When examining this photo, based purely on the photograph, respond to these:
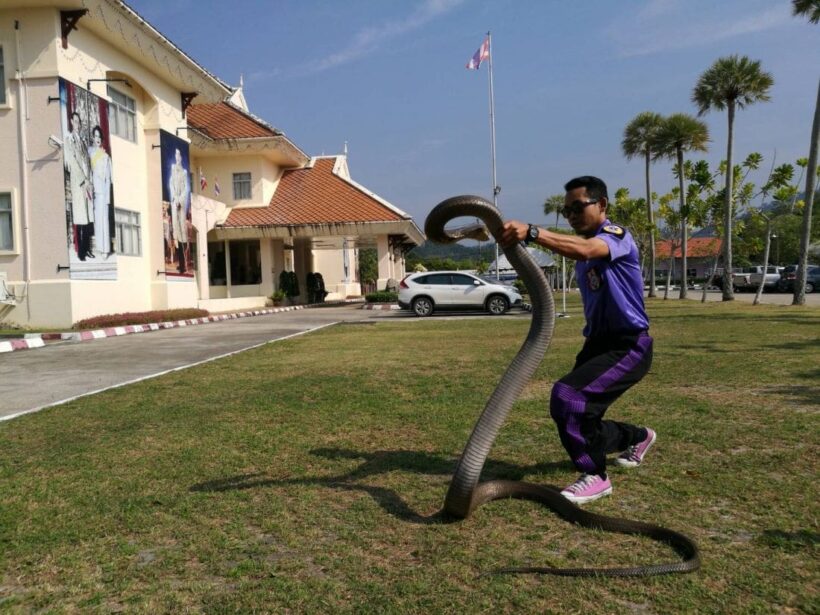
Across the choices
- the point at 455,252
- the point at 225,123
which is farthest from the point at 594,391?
the point at 455,252

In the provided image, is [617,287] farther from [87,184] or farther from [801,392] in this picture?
[87,184]

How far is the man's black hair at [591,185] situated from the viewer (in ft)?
12.0

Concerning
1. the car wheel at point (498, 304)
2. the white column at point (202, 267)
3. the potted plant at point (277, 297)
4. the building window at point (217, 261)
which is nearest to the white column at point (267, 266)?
the potted plant at point (277, 297)

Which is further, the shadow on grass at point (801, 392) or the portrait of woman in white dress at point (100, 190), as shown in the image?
the portrait of woman in white dress at point (100, 190)

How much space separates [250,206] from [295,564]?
2915 centimetres

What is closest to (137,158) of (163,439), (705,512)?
(163,439)

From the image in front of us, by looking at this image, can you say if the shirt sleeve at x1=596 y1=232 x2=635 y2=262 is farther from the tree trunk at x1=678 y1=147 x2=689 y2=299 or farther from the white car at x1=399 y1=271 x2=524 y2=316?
the tree trunk at x1=678 y1=147 x2=689 y2=299

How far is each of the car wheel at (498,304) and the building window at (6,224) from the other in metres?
13.6

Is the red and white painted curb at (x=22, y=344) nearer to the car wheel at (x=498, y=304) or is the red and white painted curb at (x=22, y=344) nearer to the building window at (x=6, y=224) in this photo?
the building window at (x=6, y=224)

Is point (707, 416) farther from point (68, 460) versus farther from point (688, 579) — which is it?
point (68, 460)

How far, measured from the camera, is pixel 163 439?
204 inches

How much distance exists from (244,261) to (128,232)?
11.6 m

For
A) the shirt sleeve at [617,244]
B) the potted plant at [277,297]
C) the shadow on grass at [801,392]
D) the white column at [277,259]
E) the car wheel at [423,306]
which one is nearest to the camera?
the shirt sleeve at [617,244]

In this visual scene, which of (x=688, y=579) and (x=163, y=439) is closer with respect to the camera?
(x=688, y=579)
